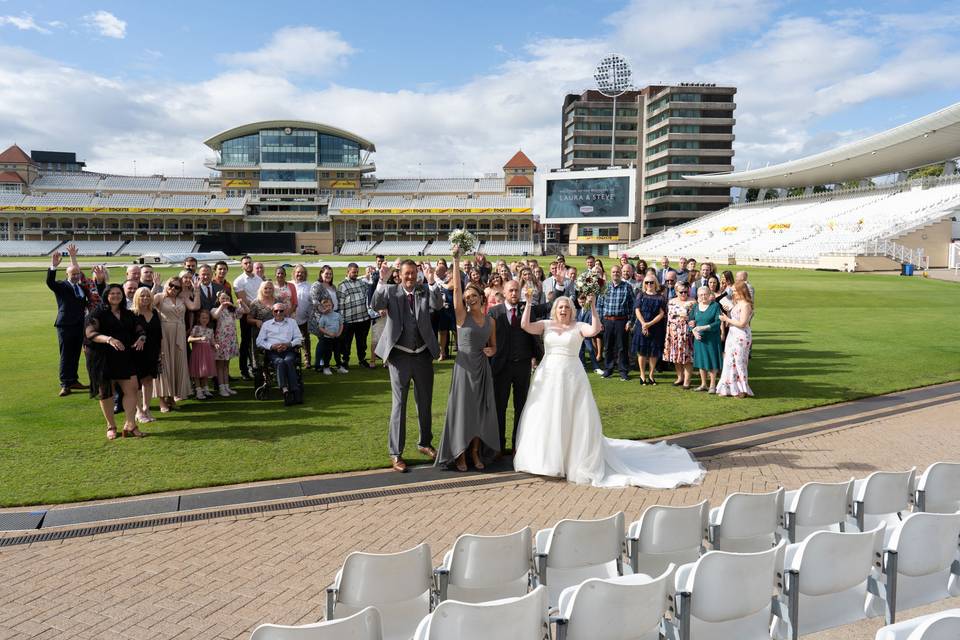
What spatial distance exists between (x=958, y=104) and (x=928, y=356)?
4673 cm

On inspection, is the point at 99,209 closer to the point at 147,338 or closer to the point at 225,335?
the point at 225,335

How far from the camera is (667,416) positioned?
8.92 meters

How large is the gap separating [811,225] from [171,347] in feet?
192

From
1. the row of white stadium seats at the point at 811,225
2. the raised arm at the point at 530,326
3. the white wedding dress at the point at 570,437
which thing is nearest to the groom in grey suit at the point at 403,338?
the raised arm at the point at 530,326

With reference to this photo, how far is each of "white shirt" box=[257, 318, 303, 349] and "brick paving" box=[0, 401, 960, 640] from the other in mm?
4081

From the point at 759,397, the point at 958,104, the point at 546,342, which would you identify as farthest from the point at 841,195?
the point at 546,342

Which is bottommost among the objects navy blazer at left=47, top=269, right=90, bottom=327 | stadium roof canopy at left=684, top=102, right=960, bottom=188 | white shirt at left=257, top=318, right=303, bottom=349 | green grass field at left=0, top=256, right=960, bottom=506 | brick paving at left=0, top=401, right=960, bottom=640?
brick paving at left=0, top=401, right=960, bottom=640

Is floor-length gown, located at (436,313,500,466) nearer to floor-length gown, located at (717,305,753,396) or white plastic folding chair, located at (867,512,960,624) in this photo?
white plastic folding chair, located at (867,512,960,624)

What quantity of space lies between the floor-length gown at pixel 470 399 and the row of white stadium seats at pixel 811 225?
42.1 meters

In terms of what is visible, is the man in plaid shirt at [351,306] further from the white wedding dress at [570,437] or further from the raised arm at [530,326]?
the white wedding dress at [570,437]

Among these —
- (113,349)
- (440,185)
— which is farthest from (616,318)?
(440,185)

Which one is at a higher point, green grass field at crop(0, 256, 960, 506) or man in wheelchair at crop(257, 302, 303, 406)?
man in wheelchair at crop(257, 302, 303, 406)

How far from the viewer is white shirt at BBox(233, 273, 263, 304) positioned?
10.5 meters

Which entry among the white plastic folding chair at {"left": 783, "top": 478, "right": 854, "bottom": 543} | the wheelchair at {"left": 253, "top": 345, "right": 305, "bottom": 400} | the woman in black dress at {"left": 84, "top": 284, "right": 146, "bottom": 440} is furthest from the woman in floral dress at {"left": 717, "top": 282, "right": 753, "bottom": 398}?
the woman in black dress at {"left": 84, "top": 284, "right": 146, "bottom": 440}
